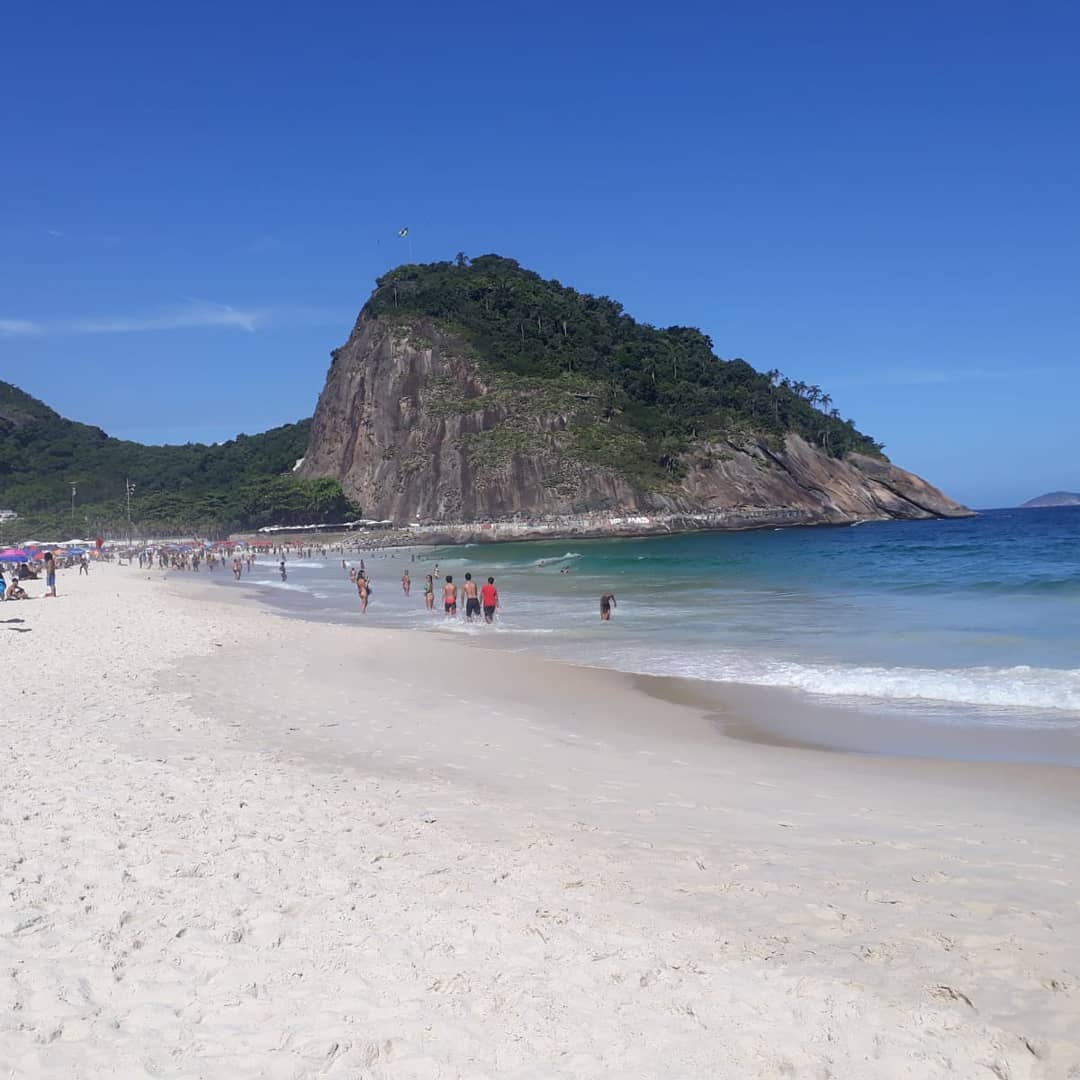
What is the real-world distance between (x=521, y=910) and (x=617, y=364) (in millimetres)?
115232

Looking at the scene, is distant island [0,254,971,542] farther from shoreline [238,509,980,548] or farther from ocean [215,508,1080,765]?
ocean [215,508,1080,765]

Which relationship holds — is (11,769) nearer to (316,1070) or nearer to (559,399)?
(316,1070)

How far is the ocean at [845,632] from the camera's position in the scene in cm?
1016

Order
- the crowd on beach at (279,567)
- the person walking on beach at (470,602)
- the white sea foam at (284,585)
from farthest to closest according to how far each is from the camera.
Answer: the white sea foam at (284,585) < the crowd on beach at (279,567) < the person walking on beach at (470,602)

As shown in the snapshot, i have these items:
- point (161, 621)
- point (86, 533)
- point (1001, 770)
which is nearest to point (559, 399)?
point (86, 533)

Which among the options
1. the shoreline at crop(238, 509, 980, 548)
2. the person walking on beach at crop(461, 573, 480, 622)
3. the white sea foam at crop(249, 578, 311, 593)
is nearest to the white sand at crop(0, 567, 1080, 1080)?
the person walking on beach at crop(461, 573, 480, 622)

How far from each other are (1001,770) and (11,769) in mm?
8471

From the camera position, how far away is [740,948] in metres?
4.06

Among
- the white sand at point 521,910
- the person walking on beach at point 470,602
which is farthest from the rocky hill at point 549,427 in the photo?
the white sand at point 521,910

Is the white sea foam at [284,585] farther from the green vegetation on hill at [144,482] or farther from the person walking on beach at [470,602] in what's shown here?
the green vegetation on hill at [144,482]

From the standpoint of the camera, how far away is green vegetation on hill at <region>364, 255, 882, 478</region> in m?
103

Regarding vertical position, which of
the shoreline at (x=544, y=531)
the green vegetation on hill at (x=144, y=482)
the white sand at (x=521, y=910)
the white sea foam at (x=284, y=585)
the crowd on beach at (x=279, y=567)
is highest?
the green vegetation on hill at (x=144, y=482)

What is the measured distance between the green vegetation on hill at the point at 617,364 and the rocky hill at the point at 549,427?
301 mm

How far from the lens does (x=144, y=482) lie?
144125 mm
